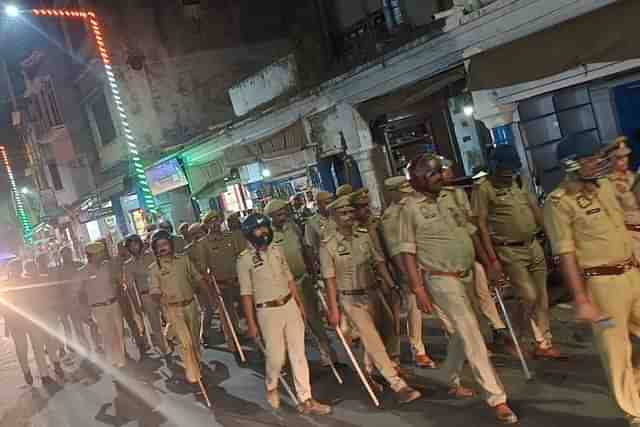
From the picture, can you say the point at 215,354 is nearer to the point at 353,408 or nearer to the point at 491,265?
the point at 353,408

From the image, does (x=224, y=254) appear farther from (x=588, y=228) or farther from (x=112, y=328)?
(x=588, y=228)

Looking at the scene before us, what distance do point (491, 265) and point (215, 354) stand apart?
17.5ft

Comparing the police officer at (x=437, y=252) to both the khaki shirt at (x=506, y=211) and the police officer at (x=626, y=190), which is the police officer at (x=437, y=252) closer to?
the khaki shirt at (x=506, y=211)

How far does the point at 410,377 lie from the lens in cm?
592

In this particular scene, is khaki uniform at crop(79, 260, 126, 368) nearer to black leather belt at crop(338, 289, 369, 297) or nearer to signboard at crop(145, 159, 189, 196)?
black leather belt at crop(338, 289, 369, 297)

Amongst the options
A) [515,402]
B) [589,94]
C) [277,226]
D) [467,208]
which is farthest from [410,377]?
[589,94]

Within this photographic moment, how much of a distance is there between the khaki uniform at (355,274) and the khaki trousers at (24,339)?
22.4ft

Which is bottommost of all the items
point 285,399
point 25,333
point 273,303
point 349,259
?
point 285,399

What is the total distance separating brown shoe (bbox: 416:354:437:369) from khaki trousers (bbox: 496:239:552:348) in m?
1.19

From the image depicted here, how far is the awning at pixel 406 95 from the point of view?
940cm

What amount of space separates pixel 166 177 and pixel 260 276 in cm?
1354

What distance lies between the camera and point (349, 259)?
18.0 ft

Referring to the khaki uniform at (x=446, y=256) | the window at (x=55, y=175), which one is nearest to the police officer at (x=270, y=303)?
the khaki uniform at (x=446, y=256)

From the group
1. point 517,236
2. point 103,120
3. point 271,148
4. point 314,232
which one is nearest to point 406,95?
point 314,232
